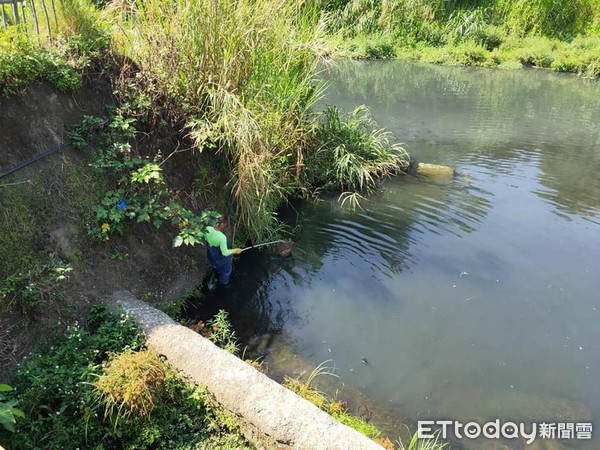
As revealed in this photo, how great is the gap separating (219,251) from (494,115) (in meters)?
11.5

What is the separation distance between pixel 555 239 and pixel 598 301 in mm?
1643

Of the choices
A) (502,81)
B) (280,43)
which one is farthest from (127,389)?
(502,81)

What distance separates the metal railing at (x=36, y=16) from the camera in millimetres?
5488

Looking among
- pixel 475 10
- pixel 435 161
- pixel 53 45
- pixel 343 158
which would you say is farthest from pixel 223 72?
pixel 475 10

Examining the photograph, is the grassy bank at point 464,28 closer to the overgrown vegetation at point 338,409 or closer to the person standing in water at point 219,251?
the person standing in water at point 219,251

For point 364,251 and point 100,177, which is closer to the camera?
point 100,177

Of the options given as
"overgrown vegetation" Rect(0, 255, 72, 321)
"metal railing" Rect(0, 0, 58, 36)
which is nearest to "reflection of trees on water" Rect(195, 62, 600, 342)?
"overgrown vegetation" Rect(0, 255, 72, 321)

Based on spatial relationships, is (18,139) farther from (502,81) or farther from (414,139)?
(502,81)

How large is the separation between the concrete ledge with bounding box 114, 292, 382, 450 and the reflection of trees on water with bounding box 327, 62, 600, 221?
6.77 meters

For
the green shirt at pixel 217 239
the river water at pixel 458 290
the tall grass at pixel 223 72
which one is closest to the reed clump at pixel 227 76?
the tall grass at pixel 223 72

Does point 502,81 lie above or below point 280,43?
below

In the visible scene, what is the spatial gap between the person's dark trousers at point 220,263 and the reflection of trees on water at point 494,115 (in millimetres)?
6193

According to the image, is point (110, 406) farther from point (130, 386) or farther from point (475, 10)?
point (475, 10)

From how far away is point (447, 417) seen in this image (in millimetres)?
4445
